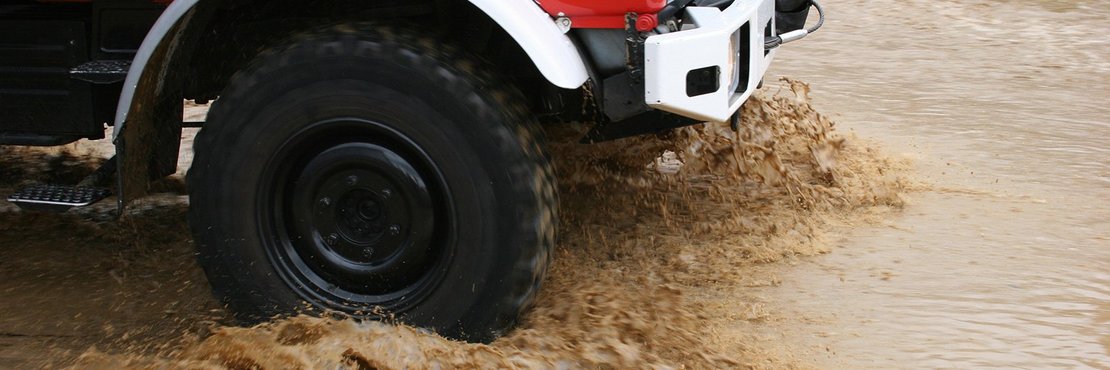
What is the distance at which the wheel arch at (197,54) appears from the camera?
9.56ft

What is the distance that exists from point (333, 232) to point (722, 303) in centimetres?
131

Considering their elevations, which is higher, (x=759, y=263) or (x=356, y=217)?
(x=356, y=217)

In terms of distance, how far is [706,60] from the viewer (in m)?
2.95

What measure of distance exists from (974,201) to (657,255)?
5.04ft

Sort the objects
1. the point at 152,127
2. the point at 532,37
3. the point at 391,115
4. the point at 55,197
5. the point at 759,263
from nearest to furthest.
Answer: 1. the point at 532,37
2. the point at 391,115
3. the point at 152,127
4. the point at 55,197
5. the point at 759,263

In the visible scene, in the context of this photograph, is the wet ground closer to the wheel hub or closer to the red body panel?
the wheel hub

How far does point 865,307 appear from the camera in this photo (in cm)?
369

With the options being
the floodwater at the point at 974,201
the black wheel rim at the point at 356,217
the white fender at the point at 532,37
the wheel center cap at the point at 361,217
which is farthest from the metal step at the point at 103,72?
the floodwater at the point at 974,201

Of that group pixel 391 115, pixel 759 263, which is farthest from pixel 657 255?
pixel 391 115

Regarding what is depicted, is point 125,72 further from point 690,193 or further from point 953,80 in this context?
point 953,80

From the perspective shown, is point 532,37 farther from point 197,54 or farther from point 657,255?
point 657,255

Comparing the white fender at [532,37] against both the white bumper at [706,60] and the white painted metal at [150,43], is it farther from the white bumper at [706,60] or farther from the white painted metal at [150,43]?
the white bumper at [706,60]

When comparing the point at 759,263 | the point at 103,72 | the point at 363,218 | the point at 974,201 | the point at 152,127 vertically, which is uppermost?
the point at 103,72

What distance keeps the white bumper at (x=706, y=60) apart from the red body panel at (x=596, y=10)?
4.6 inches
